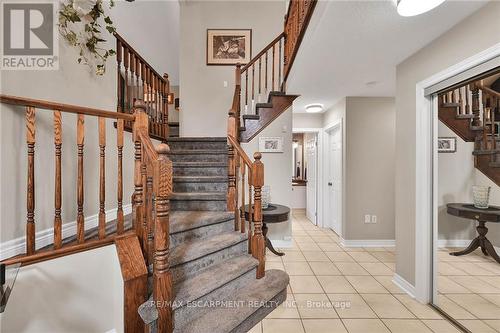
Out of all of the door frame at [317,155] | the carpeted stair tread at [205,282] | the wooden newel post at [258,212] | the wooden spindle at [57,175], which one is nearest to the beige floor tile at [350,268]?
the wooden newel post at [258,212]

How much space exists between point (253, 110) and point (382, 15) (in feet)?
8.48

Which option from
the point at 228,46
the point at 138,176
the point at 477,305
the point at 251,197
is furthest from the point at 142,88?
the point at 477,305

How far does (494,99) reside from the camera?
168 centimetres

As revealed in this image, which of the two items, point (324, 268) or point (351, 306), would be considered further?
point (324, 268)

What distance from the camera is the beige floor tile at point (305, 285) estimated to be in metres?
2.49

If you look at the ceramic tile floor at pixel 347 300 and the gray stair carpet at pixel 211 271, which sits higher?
the gray stair carpet at pixel 211 271

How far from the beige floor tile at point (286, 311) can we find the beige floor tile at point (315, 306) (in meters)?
0.05

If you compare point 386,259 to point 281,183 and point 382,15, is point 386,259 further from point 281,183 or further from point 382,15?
point 382,15

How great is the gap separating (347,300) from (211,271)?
1.43 meters

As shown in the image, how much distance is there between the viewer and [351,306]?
2244 millimetres

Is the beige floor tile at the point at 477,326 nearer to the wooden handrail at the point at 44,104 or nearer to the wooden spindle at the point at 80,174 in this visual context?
the wooden spindle at the point at 80,174

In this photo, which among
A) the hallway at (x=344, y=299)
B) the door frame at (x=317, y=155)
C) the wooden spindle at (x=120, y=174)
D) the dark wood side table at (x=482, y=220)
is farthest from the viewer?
the door frame at (x=317, y=155)

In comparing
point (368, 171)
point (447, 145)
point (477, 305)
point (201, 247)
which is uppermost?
point (447, 145)

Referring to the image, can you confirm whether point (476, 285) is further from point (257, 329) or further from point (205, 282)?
point (205, 282)
